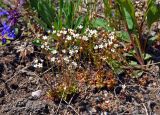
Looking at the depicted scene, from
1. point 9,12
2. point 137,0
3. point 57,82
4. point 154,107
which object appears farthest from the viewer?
point 137,0

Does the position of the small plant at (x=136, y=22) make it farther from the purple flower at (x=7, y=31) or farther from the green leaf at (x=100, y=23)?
the purple flower at (x=7, y=31)

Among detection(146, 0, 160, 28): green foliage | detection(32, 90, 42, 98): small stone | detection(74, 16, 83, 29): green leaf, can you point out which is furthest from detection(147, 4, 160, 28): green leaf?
detection(32, 90, 42, 98): small stone

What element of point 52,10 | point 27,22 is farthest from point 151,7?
point 27,22

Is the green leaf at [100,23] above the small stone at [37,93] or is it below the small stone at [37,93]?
above

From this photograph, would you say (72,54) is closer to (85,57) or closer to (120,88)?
(85,57)

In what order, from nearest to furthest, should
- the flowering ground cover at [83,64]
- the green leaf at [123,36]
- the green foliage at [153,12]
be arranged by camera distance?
the flowering ground cover at [83,64] < the green foliage at [153,12] < the green leaf at [123,36]

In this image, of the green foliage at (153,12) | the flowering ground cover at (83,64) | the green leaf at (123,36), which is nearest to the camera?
the flowering ground cover at (83,64)

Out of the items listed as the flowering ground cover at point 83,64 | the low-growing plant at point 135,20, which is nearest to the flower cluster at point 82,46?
the flowering ground cover at point 83,64

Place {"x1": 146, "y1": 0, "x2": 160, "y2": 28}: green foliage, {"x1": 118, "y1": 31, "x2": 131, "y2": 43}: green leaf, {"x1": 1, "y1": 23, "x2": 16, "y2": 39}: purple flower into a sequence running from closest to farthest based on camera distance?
{"x1": 146, "y1": 0, "x2": 160, "y2": 28}: green foliage
{"x1": 118, "y1": 31, "x2": 131, "y2": 43}: green leaf
{"x1": 1, "y1": 23, "x2": 16, "y2": 39}: purple flower

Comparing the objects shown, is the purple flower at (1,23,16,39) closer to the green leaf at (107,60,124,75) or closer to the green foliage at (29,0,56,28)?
the green foliage at (29,0,56,28)
